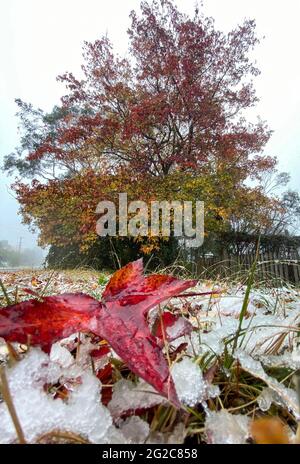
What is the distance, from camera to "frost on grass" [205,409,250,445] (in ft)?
0.90

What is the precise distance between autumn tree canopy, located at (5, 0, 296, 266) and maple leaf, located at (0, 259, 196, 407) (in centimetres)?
689

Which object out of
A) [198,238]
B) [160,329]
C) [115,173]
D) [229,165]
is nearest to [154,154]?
[115,173]

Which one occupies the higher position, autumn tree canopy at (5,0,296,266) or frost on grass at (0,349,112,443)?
autumn tree canopy at (5,0,296,266)

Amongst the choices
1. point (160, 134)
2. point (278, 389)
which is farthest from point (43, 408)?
point (160, 134)

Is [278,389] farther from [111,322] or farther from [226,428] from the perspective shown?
[111,322]

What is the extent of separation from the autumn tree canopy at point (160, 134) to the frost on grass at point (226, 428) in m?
7.01

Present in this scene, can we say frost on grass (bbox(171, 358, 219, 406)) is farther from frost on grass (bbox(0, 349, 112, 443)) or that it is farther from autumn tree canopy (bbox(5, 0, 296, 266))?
autumn tree canopy (bbox(5, 0, 296, 266))

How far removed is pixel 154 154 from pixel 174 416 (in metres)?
8.77

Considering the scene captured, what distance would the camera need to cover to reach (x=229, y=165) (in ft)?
28.1

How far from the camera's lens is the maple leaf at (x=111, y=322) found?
305 millimetres
